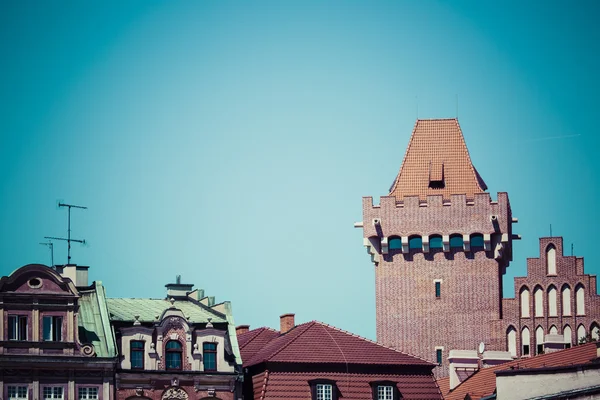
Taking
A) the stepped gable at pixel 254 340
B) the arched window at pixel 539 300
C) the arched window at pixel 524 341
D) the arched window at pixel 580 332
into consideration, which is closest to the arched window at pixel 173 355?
the stepped gable at pixel 254 340

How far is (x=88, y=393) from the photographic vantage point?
10225 centimetres

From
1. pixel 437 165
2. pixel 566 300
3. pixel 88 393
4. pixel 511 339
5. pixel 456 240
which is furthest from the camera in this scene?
pixel 437 165

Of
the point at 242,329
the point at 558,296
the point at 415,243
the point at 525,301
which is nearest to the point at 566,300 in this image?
the point at 558,296

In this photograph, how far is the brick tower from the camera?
456ft

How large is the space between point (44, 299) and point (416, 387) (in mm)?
18819

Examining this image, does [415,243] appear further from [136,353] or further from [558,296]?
[136,353]

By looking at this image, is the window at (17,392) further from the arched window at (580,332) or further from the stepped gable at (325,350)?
the arched window at (580,332)

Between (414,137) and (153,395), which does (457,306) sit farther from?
(153,395)

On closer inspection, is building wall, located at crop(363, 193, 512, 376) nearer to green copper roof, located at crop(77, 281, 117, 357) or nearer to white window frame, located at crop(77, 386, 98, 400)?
green copper roof, located at crop(77, 281, 117, 357)

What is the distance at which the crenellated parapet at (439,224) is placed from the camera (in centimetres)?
14012

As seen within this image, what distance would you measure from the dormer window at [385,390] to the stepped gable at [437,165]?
35.3 metres

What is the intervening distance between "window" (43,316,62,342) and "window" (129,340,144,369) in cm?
363

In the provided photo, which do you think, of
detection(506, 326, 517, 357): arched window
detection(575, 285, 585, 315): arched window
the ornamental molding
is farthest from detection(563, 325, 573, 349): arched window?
the ornamental molding

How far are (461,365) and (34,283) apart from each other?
34.0 meters
